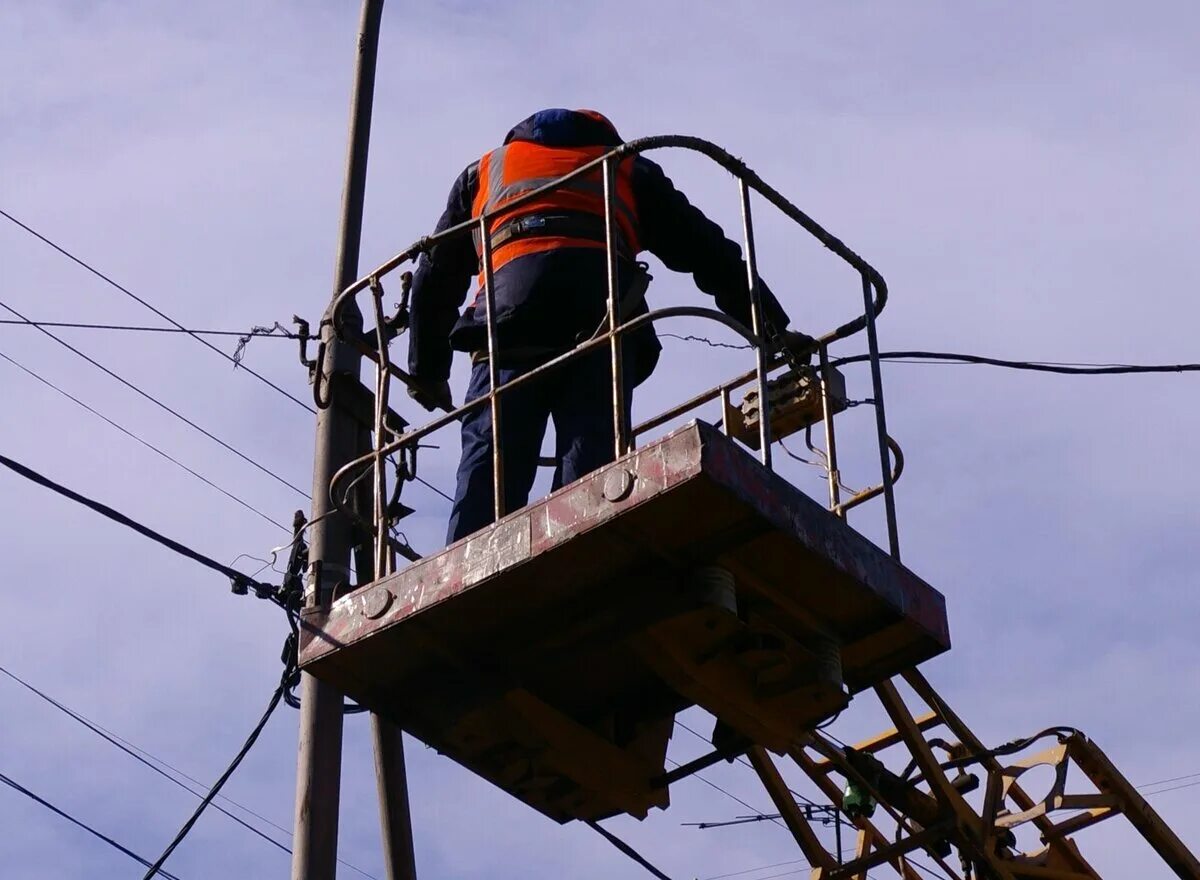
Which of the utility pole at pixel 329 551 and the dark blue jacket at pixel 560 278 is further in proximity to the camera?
the dark blue jacket at pixel 560 278

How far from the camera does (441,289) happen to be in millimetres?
9188

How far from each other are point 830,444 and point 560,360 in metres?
1.20

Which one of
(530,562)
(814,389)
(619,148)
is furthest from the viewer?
(814,389)

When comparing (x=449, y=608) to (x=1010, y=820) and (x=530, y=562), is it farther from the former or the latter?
(x=1010, y=820)

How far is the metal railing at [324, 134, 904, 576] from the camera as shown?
777 centimetres

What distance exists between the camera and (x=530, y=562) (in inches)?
300

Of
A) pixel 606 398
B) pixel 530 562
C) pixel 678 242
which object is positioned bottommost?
pixel 530 562

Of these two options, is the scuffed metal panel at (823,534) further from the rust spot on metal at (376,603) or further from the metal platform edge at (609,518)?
the rust spot on metal at (376,603)

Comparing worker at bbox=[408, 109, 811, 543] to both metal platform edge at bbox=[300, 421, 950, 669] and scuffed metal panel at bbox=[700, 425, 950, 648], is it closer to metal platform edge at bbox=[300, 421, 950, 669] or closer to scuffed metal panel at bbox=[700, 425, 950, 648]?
metal platform edge at bbox=[300, 421, 950, 669]

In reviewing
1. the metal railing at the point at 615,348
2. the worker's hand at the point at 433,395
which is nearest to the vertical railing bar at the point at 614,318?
the metal railing at the point at 615,348

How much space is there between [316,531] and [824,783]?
11.8 feet

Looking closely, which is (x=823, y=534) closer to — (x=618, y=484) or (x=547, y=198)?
(x=618, y=484)

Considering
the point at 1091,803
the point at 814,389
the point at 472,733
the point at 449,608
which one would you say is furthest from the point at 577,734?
the point at 1091,803

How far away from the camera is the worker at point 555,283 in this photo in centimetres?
849
